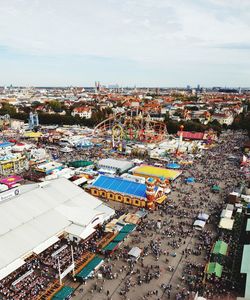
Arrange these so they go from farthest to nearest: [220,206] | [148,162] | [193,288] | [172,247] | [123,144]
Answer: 1. [123,144]
2. [148,162]
3. [220,206]
4. [172,247]
5. [193,288]

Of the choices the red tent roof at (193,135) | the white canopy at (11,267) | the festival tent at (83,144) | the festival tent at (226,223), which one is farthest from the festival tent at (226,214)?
the red tent roof at (193,135)

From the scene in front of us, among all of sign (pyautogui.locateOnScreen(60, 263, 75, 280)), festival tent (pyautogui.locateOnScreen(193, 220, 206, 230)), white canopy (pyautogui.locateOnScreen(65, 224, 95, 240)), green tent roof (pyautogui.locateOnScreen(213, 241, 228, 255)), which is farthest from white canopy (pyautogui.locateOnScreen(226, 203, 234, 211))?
sign (pyautogui.locateOnScreen(60, 263, 75, 280))

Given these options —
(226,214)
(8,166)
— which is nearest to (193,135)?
(226,214)

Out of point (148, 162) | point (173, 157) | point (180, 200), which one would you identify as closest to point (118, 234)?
point (180, 200)

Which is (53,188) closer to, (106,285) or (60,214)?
(60,214)

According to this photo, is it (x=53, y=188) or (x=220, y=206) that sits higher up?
(x=53, y=188)

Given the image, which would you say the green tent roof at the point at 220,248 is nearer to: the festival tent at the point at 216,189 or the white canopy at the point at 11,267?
the festival tent at the point at 216,189
